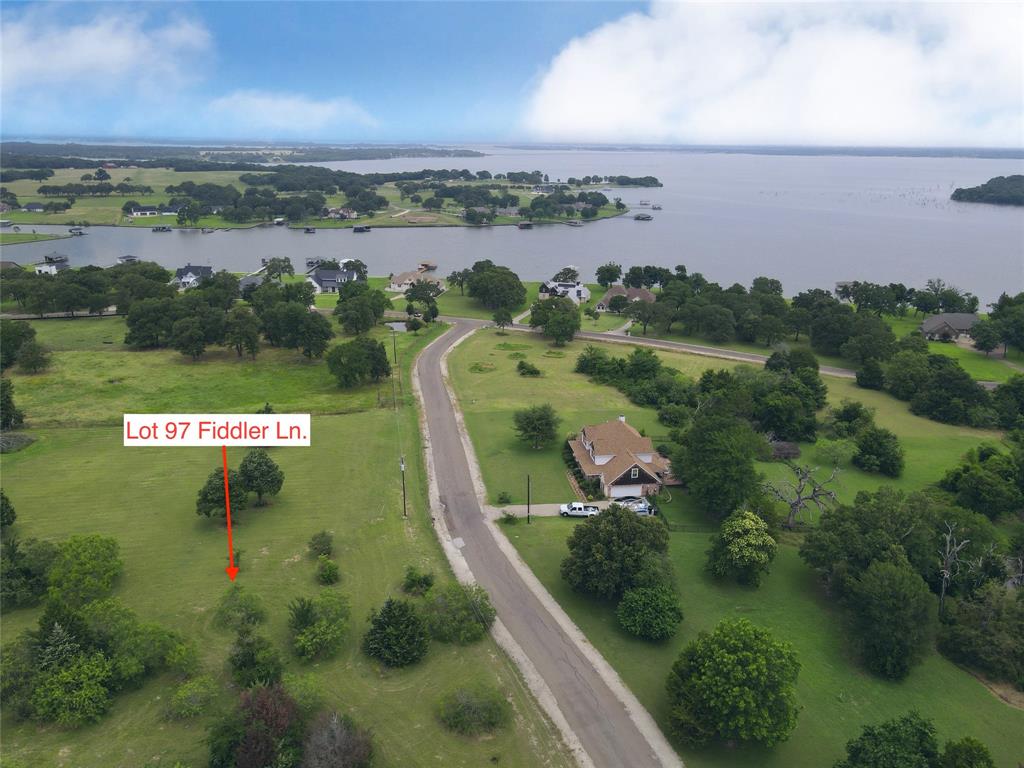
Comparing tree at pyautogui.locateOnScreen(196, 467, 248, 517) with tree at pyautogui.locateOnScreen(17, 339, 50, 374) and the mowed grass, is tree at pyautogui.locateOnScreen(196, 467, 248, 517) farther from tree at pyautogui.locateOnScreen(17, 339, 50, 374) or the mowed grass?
tree at pyautogui.locateOnScreen(17, 339, 50, 374)

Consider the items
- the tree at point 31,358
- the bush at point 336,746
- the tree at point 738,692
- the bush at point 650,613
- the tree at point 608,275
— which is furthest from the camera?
the tree at point 608,275

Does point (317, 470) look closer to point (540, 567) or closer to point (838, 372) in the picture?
point (540, 567)

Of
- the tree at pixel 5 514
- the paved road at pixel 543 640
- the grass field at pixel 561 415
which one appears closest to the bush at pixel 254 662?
the paved road at pixel 543 640

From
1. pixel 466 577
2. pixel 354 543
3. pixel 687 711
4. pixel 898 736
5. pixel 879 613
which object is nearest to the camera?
pixel 898 736

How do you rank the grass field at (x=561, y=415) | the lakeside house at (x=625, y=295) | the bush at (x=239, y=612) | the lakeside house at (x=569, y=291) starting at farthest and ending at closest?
1. the lakeside house at (x=569, y=291)
2. the lakeside house at (x=625, y=295)
3. the grass field at (x=561, y=415)
4. the bush at (x=239, y=612)

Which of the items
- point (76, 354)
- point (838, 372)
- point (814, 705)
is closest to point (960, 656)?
point (814, 705)

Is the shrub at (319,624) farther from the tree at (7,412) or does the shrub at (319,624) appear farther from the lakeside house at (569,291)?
the lakeside house at (569,291)

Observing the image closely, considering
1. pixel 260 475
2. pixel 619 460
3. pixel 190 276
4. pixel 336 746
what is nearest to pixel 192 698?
pixel 336 746
